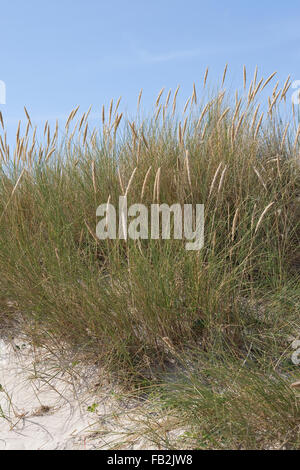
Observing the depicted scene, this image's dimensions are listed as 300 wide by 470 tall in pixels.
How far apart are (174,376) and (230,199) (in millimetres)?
1651

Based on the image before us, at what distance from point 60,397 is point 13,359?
0.54m

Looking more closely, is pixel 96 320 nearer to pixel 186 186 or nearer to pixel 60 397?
pixel 60 397

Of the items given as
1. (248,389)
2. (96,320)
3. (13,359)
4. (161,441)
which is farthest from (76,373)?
(248,389)

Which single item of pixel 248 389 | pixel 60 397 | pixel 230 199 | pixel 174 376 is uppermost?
pixel 230 199

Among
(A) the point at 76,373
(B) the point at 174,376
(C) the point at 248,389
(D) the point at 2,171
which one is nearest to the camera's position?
(C) the point at 248,389

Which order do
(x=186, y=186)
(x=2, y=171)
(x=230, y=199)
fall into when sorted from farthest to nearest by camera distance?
(x=2, y=171)
(x=230, y=199)
(x=186, y=186)

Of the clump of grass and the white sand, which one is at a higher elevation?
the clump of grass

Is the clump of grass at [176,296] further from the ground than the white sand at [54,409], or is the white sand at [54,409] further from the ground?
the clump of grass at [176,296]

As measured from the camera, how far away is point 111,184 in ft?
12.7

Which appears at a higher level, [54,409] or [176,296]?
[176,296]

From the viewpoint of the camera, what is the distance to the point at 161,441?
204cm

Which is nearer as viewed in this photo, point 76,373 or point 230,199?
point 76,373

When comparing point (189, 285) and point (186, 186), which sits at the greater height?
point (186, 186)
